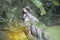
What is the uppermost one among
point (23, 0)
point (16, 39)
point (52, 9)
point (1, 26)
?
point (52, 9)

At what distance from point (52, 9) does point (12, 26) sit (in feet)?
24.0

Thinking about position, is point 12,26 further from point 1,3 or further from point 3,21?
point 1,3

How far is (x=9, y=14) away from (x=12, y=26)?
0.54m

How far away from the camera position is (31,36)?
5.91m

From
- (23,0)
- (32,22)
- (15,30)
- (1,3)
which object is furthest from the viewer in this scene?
(23,0)

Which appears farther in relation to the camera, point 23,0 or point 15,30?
point 23,0

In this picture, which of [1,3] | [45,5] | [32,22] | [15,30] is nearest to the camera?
[15,30]

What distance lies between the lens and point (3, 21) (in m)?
5.54

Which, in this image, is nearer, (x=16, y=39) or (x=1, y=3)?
(x=16, y=39)

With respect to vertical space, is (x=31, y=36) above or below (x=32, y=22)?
below

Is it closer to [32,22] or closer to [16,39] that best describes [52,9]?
[32,22]

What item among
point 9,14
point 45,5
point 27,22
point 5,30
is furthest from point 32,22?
point 45,5

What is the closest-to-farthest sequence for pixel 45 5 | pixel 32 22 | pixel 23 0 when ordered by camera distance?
pixel 32 22 → pixel 23 0 → pixel 45 5

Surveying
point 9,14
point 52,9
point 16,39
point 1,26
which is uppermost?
point 52,9
